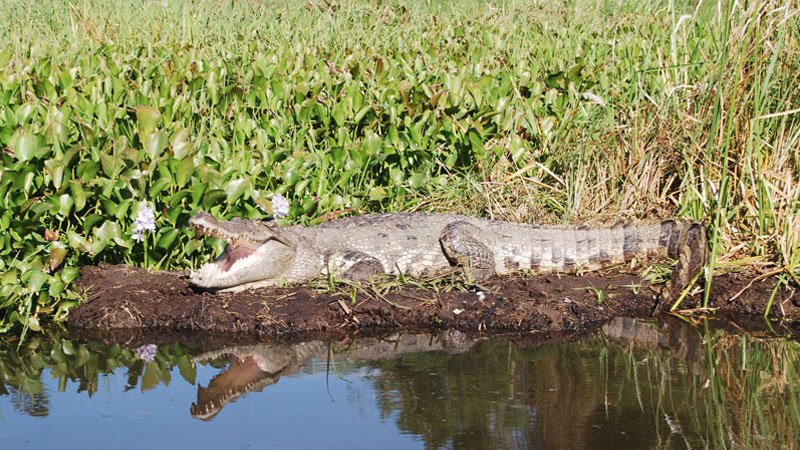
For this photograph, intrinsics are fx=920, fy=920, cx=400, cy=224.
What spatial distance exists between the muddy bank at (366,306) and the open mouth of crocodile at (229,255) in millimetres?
136

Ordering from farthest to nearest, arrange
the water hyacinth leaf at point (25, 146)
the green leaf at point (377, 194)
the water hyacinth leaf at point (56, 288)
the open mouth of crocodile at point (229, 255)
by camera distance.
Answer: the green leaf at point (377, 194), the open mouth of crocodile at point (229, 255), the water hyacinth leaf at point (25, 146), the water hyacinth leaf at point (56, 288)

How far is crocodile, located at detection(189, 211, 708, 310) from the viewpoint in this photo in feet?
16.9

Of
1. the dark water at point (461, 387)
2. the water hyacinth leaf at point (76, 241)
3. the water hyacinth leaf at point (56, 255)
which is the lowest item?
the dark water at point (461, 387)

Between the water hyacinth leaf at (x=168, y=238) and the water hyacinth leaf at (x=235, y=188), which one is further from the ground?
the water hyacinth leaf at (x=235, y=188)

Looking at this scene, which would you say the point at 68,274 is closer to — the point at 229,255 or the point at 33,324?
the point at 33,324

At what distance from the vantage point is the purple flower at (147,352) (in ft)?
13.5

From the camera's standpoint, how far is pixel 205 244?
529cm

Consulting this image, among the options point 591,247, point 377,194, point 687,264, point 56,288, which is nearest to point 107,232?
Result: point 56,288

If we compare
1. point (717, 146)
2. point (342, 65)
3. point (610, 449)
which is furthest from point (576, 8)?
point (610, 449)

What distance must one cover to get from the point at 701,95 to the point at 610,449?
3045 millimetres

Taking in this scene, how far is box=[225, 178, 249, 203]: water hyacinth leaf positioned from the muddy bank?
0.53 m

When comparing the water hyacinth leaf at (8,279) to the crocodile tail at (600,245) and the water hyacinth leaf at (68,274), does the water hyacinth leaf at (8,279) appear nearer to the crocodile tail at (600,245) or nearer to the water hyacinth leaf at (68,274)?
the water hyacinth leaf at (68,274)

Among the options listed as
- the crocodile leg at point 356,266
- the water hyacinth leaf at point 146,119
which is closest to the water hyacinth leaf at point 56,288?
the water hyacinth leaf at point 146,119

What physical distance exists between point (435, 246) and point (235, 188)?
1.23 metres
